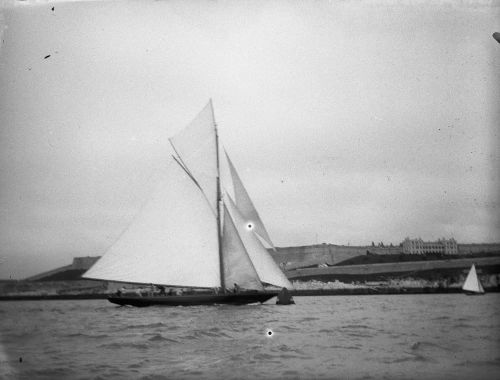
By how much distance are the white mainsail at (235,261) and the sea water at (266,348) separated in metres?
6.03

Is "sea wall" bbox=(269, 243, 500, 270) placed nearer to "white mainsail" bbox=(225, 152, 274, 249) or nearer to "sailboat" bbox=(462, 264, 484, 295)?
"white mainsail" bbox=(225, 152, 274, 249)

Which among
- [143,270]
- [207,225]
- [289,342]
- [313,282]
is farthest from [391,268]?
[289,342]

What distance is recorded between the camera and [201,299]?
2038cm

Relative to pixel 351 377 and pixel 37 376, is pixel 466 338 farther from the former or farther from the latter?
pixel 37 376

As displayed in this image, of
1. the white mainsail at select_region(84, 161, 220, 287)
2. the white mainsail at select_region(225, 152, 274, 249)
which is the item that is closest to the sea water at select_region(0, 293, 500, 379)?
the white mainsail at select_region(225, 152, 274, 249)

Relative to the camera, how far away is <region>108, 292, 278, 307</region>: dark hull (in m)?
20.1

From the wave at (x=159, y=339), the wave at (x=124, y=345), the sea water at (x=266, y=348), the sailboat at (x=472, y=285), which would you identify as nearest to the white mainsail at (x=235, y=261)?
the sea water at (x=266, y=348)

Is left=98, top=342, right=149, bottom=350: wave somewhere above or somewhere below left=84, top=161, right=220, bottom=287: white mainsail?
below

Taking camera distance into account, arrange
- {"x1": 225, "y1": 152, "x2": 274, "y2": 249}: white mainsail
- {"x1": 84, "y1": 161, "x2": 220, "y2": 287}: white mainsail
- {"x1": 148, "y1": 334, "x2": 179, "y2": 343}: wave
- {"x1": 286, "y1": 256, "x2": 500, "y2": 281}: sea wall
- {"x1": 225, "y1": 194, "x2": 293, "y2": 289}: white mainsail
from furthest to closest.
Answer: {"x1": 286, "y1": 256, "x2": 500, "y2": 281}: sea wall → {"x1": 225, "y1": 194, "x2": 293, "y2": 289}: white mainsail → {"x1": 84, "y1": 161, "x2": 220, "y2": 287}: white mainsail → {"x1": 225, "y1": 152, "x2": 274, "y2": 249}: white mainsail → {"x1": 148, "y1": 334, "x2": 179, "y2": 343}: wave

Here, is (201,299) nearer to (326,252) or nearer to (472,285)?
(326,252)

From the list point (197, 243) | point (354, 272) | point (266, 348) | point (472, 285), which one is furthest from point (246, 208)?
point (354, 272)

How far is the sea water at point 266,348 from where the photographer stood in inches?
331

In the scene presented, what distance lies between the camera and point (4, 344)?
32.1ft

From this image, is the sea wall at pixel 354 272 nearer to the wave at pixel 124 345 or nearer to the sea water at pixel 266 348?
the sea water at pixel 266 348
